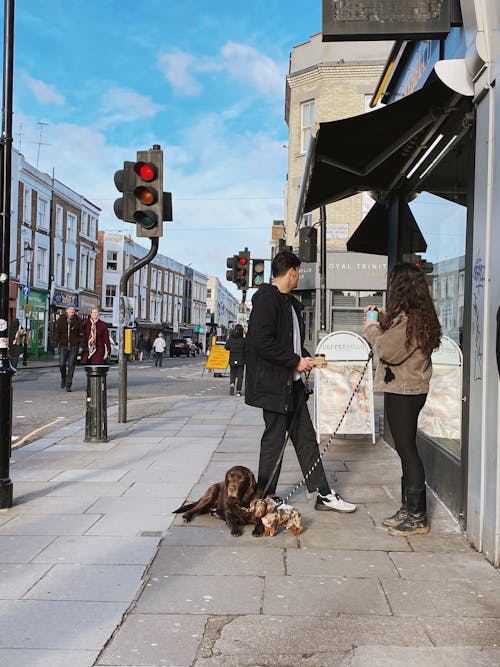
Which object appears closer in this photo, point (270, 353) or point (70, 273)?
point (270, 353)

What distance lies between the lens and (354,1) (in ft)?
16.1

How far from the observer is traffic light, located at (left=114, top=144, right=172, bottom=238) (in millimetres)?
8297

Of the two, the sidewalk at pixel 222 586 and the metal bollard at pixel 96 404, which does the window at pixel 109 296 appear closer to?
the metal bollard at pixel 96 404

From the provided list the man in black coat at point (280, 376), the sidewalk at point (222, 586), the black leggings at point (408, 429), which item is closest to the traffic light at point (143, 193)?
the sidewalk at point (222, 586)

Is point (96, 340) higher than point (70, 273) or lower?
lower

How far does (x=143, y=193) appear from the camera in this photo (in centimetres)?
832

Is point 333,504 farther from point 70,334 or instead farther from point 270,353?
point 70,334

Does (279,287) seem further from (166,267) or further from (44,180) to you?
(166,267)

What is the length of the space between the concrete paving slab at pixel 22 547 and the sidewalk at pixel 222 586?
1 centimetres

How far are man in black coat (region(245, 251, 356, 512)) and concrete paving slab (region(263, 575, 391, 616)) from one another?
1322mm

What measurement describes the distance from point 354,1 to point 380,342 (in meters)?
2.57

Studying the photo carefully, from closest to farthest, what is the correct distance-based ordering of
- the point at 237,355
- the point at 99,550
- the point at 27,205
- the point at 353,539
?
1. the point at 99,550
2. the point at 353,539
3. the point at 237,355
4. the point at 27,205

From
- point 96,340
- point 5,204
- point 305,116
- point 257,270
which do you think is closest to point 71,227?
point 305,116

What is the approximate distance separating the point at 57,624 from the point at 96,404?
206 inches
